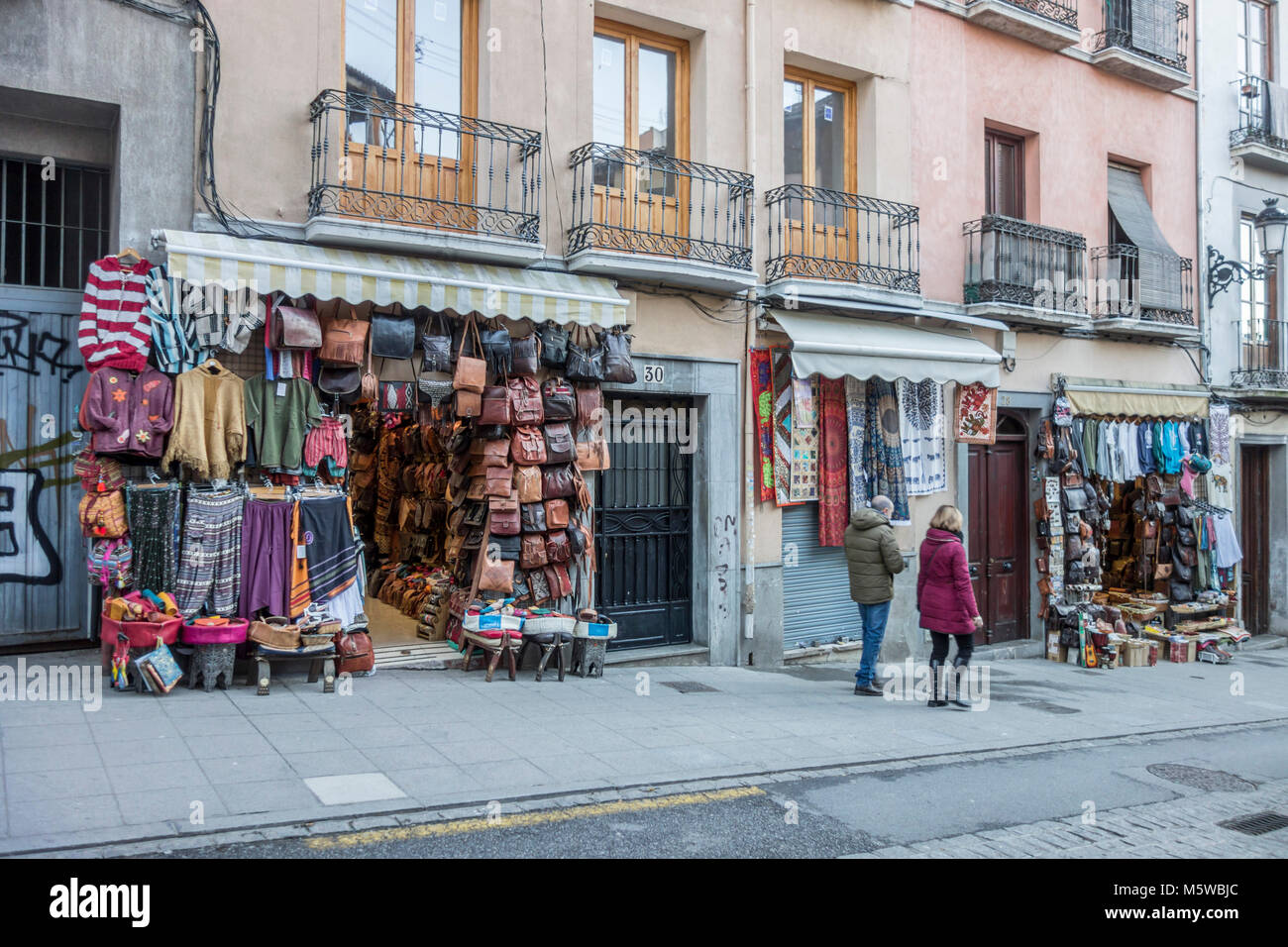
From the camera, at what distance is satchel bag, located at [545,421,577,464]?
32.7 ft

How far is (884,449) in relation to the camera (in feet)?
41.3

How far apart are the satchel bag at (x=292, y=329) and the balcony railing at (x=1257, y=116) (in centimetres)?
1526

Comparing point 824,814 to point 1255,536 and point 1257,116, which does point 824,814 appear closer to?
point 1255,536

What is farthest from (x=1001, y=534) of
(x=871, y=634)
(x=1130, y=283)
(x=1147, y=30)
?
(x=1147, y=30)

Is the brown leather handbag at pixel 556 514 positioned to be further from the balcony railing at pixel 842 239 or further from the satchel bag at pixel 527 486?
the balcony railing at pixel 842 239

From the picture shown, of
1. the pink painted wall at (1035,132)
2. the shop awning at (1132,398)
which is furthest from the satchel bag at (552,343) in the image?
the shop awning at (1132,398)

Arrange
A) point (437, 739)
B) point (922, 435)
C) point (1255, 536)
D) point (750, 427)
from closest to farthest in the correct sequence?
point (437, 739) → point (750, 427) → point (922, 435) → point (1255, 536)

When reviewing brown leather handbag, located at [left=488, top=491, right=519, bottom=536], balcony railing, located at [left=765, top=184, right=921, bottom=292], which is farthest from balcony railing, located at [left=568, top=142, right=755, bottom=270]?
brown leather handbag, located at [left=488, top=491, right=519, bottom=536]

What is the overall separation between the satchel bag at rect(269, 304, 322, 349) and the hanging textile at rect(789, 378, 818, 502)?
18.1 feet

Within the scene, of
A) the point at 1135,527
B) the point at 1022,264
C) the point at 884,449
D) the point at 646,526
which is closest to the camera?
the point at 646,526

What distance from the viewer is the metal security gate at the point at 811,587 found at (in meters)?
12.2

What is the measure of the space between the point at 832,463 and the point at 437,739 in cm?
657

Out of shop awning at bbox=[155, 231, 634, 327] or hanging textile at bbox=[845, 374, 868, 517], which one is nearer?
shop awning at bbox=[155, 231, 634, 327]

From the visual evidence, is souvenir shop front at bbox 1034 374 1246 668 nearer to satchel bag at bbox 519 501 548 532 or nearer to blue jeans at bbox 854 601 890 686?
blue jeans at bbox 854 601 890 686
